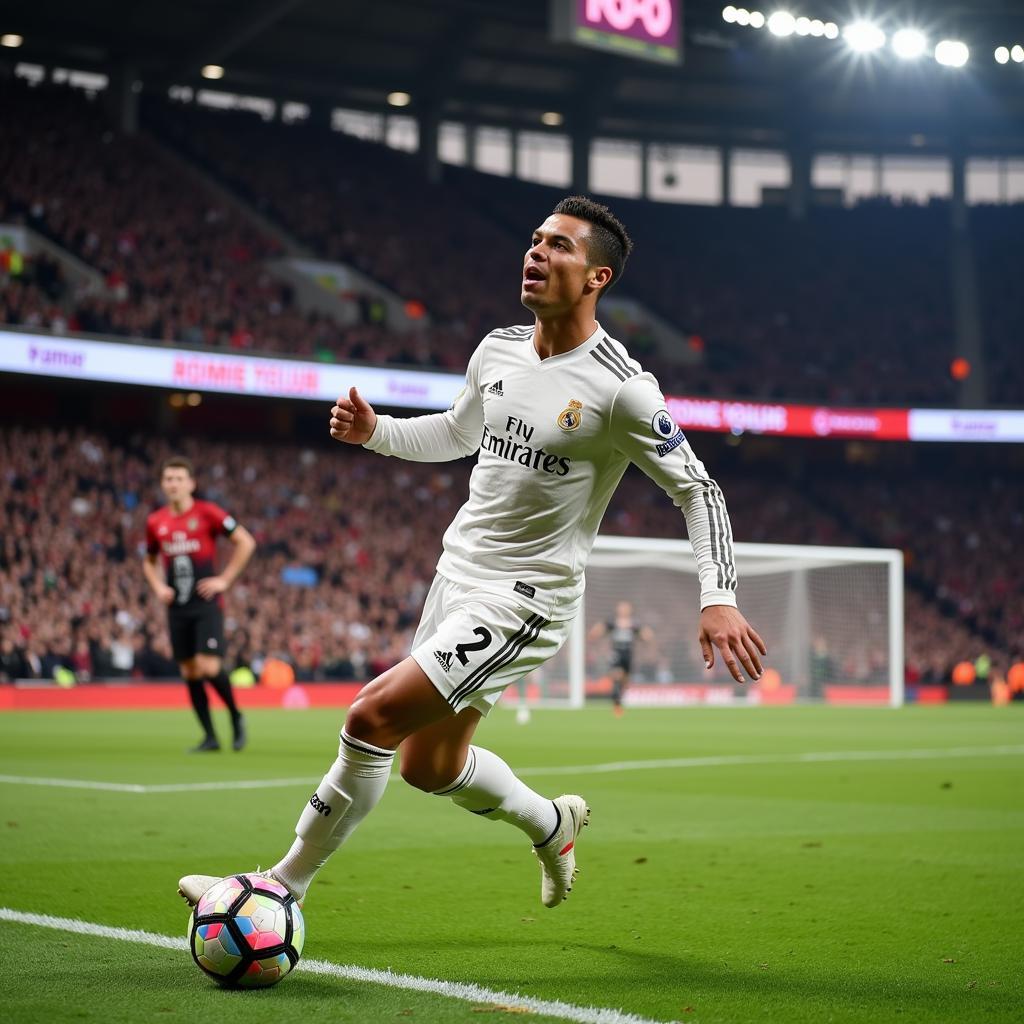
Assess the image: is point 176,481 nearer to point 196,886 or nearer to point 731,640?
point 196,886

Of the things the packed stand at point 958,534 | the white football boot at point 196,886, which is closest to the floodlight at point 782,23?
the packed stand at point 958,534

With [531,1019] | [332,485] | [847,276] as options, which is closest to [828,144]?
[847,276]

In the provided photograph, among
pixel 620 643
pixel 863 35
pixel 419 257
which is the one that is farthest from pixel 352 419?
pixel 419 257

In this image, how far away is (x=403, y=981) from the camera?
167 inches

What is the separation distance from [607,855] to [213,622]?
17.9 ft

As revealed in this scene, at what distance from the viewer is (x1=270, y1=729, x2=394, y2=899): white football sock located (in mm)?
4488

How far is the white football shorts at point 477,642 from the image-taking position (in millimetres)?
4559

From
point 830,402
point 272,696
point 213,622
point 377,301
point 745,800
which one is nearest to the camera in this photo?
point 745,800

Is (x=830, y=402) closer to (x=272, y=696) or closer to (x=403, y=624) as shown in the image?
(x=403, y=624)

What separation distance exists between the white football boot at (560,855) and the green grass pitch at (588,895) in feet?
0.43

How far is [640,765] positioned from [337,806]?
8.76 m

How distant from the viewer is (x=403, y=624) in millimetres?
31609

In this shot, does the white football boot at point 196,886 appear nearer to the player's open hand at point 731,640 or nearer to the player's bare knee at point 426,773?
the player's bare knee at point 426,773

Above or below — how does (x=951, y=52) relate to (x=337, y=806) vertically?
above
